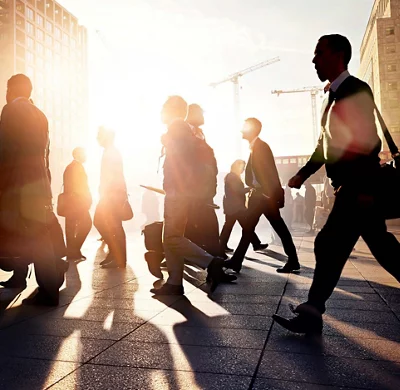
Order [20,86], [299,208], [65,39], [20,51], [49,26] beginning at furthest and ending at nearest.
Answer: [65,39] < [49,26] < [20,51] < [299,208] < [20,86]

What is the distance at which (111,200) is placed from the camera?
7398 millimetres

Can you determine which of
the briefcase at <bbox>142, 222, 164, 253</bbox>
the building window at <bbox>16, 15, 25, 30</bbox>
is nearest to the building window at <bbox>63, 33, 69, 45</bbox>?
the building window at <bbox>16, 15, 25, 30</bbox>

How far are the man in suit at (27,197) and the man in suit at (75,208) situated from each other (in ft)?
13.3

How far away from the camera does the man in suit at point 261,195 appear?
6.38 m

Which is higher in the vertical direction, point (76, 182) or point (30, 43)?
point (30, 43)

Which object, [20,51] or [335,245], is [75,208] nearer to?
[335,245]

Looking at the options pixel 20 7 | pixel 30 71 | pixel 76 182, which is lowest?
pixel 76 182

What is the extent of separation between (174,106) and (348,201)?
2.29 m

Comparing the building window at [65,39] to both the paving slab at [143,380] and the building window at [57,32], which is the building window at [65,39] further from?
the paving slab at [143,380]

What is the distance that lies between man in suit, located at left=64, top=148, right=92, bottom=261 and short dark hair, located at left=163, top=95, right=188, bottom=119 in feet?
12.9

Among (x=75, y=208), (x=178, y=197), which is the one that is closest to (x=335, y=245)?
(x=178, y=197)

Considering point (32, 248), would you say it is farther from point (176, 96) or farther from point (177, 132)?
point (176, 96)

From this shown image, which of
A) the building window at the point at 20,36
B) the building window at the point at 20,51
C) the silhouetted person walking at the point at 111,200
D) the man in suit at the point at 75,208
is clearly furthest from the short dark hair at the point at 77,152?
the building window at the point at 20,36

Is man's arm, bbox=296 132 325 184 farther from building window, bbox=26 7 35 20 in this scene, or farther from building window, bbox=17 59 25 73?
building window, bbox=26 7 35 20
